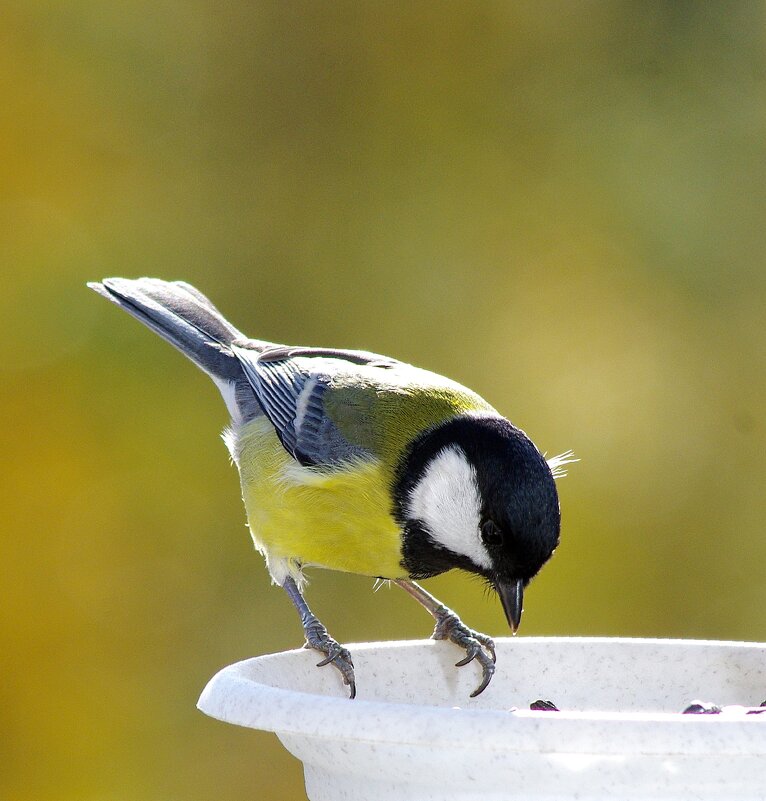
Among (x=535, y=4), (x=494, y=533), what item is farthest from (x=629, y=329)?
(x=494, y=533)

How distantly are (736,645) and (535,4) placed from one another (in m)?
2.33

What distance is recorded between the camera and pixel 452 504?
136 cm

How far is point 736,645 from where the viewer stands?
117 cm

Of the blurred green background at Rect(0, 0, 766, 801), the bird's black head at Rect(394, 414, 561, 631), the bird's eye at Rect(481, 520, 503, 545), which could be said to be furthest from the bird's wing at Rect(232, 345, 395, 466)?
the blurred green background at Rect(0, 0, 766, 801)

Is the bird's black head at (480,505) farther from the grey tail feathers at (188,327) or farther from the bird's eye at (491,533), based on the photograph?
the grey tail feathers at (188,327)

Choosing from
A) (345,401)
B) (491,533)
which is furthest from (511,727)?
(345,401)

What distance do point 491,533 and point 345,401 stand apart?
1.33 feet

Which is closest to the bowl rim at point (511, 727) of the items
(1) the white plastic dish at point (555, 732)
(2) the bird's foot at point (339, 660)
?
(1) the white plastic dish at point (555, 732)

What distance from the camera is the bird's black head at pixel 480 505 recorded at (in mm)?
1259

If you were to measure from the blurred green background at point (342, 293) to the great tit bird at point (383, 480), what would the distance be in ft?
3.65

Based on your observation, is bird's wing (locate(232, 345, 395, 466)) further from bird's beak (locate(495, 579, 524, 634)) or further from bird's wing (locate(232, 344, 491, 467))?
bird's beak (locate(495, 579, 524, 634))

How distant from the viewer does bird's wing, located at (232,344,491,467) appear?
152cm

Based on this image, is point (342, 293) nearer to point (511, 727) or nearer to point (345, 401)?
point (345, 401)

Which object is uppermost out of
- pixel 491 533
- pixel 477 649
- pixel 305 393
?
pixel 305 393
